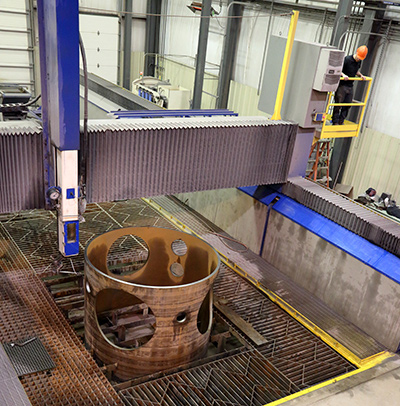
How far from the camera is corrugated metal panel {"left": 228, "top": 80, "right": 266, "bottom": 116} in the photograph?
1775 cm

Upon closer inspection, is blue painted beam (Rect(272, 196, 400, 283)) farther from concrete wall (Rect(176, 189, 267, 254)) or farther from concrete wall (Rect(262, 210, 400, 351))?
concrete wall (Rect(176, 189, 267, 254))

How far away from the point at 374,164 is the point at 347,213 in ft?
21.0

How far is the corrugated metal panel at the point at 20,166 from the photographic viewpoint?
21.4 ft

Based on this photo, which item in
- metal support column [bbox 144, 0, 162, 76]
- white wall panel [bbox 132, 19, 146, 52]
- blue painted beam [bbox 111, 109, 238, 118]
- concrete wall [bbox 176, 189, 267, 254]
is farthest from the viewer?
white wall panel [bbox 132, 19, 146, 52]

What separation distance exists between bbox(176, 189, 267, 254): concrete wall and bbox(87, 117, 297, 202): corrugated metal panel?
3.57ft

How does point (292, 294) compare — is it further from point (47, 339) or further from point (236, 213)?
point (47, 339)

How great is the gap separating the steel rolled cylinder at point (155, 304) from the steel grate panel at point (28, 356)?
2.23 ft

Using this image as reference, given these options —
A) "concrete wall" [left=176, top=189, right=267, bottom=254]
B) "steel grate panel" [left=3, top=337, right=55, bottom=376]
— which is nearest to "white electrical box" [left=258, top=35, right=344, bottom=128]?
"concrete wall" [left=176, top=189, right=267, bottom=254]

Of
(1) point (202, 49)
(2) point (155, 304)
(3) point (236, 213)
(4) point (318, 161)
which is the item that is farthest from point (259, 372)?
(1) point (202, 49)

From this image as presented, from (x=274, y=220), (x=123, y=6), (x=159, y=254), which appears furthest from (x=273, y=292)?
(x=123, y=6)

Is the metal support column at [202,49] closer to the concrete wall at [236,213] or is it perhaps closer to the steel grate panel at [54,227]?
the concrete wall at [236,213]

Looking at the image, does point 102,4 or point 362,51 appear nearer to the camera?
point 362,51

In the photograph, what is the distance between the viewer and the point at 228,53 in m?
18.4

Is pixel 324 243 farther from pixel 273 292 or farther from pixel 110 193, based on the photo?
pixel 110 193
